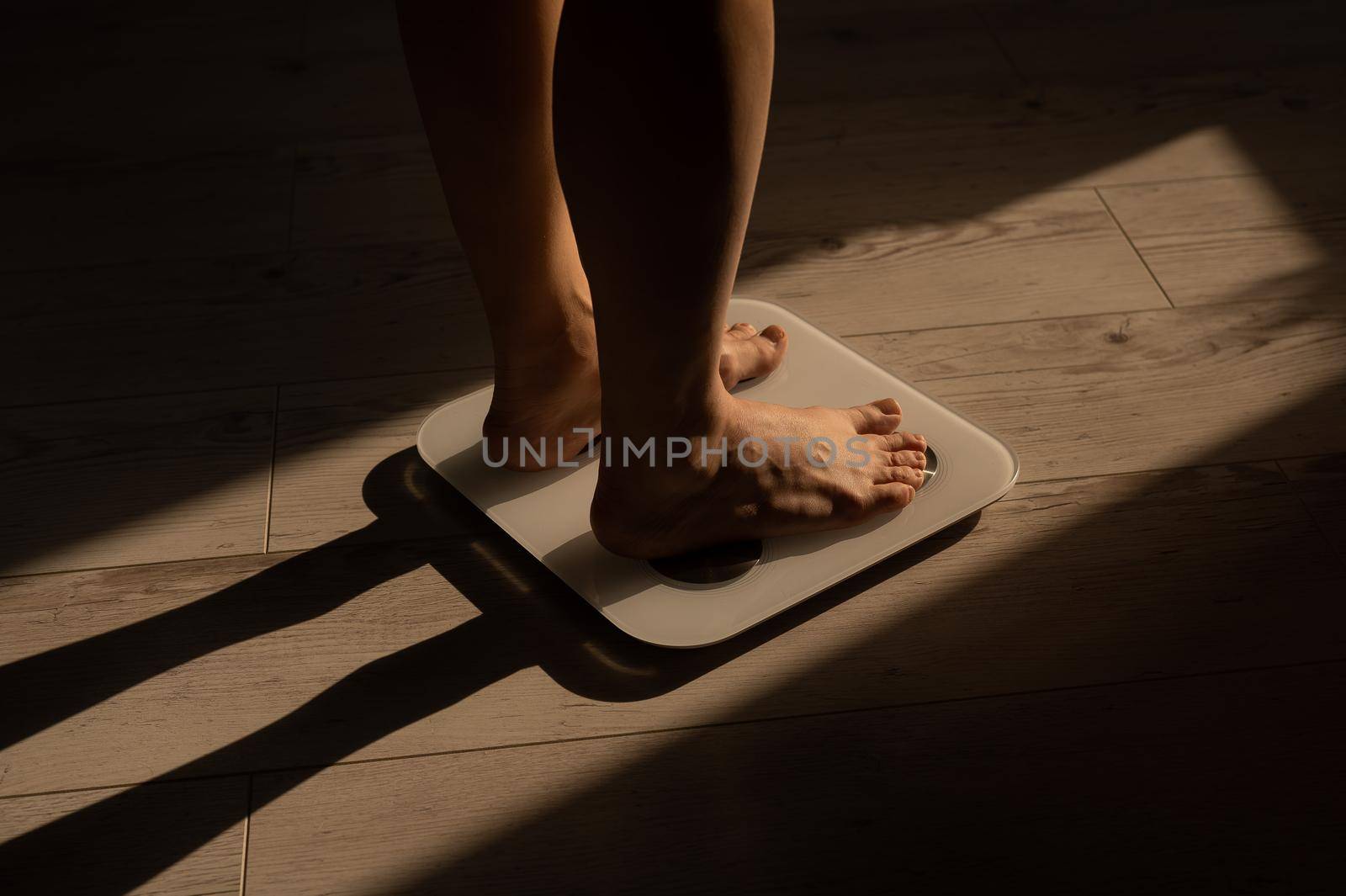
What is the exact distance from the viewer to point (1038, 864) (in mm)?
771

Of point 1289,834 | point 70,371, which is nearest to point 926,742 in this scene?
point 1289,834

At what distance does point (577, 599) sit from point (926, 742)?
0.29 m

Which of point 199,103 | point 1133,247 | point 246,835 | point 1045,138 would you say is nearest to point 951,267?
point 1133,247

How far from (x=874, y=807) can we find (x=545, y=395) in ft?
1.36

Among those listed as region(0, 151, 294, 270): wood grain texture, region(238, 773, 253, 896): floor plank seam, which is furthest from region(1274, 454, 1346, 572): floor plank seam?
region(0, 151, 294, 270): wood grain texture

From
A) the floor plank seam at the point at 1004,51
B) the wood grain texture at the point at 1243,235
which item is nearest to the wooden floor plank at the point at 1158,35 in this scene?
the floor plank seam at the point at 1004,51

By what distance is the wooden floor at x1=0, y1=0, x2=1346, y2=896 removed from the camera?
2.61ft

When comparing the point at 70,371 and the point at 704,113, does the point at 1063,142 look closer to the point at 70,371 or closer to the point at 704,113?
the point at 704,113

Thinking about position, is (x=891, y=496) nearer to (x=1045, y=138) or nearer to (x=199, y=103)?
(x=1045, y=138)

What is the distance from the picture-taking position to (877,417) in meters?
1.04

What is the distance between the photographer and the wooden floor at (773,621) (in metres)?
0.79

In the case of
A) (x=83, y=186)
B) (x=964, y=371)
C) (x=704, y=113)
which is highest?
(x=704, y=113)

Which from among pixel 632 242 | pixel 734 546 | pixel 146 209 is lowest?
pixel 146 209

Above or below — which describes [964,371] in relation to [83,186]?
above
